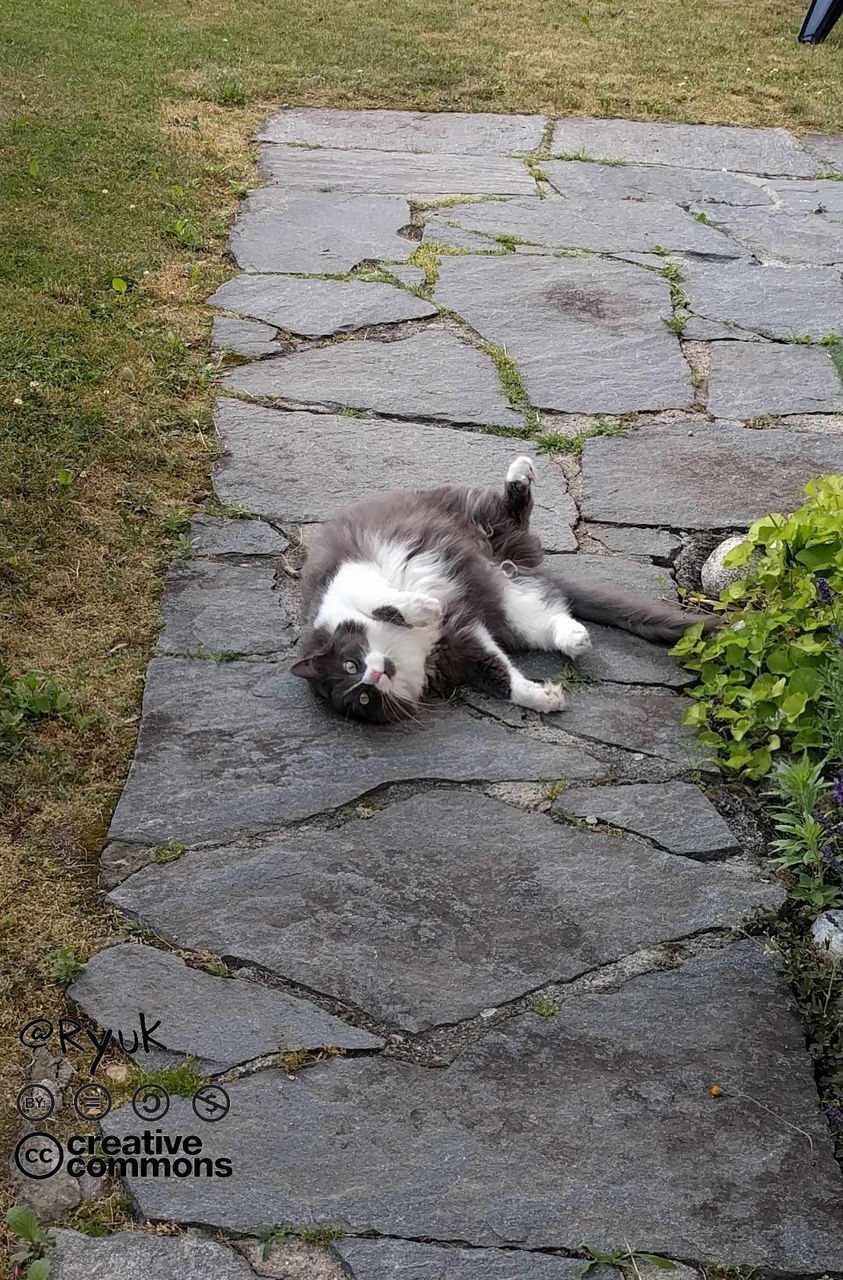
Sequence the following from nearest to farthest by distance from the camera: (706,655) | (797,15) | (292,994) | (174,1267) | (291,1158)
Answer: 1. (174,1267)
2. (291,1158)
3. (292,994)
4. (706,655)
5. (797,15)

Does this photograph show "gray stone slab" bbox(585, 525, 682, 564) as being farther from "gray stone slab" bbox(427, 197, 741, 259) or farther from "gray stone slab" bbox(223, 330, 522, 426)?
"gray stone slab" bbox(427, 197, 741, 259)

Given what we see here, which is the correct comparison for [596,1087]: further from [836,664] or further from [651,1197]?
[836,664]

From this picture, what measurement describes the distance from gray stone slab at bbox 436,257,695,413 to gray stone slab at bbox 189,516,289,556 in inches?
54.0

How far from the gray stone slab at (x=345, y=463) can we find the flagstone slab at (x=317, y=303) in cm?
78

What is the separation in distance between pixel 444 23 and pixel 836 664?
323 inches

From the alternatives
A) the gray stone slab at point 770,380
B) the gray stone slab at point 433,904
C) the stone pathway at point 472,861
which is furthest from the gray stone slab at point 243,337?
the gray stone slab at point 433,904

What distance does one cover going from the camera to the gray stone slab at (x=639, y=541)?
4.13m

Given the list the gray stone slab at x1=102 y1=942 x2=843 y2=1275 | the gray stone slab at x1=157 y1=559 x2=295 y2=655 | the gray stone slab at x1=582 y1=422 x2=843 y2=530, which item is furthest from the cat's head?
the gray stone slab at x1=582 y1=422 x2=843 y2=530

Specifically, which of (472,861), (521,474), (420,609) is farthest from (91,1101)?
(521,474)

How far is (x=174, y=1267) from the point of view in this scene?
2078 millimetres

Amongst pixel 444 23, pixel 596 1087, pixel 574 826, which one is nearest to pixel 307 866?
pixel 574 826

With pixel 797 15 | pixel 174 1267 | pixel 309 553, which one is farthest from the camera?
pixel 797 15

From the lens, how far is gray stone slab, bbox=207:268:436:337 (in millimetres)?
5484

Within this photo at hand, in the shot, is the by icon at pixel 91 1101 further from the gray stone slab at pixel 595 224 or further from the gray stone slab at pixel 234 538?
the gray stone slab at pixel 595 224
